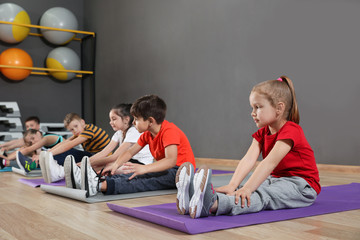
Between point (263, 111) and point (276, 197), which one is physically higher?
point (263, 111)

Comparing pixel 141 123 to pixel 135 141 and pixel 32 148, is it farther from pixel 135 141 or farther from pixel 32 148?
pixel 32 148

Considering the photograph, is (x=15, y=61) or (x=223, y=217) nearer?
(x=223, y=217)

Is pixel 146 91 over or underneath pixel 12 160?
over

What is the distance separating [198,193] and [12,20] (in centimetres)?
433

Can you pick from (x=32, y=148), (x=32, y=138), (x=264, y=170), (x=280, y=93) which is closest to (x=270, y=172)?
(x=264, y=170)

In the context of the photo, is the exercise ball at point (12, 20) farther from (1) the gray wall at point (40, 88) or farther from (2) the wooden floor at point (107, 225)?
(2) the wooden floor at point (107, 225)

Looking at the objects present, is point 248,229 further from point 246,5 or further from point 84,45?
point 84,45

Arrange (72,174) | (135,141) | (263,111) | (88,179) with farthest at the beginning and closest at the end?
(135,141)
(72,174)
(88,179)
(263,111)

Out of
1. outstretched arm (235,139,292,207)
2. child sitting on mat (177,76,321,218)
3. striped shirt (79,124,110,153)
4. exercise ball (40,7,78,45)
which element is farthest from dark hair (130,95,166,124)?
exercise ball (40,7,78,45)

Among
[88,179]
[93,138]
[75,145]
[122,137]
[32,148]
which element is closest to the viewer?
[88,179]

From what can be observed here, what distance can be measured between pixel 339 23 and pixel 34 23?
405 centimetres

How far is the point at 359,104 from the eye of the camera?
2840mm

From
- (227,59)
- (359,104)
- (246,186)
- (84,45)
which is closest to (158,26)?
(227,59)

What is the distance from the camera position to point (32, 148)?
10.5 feet
